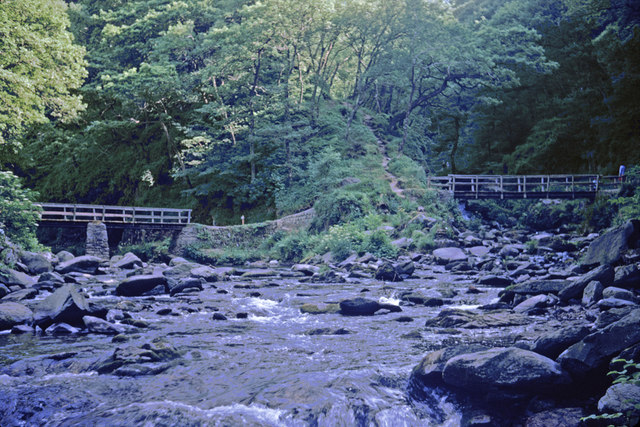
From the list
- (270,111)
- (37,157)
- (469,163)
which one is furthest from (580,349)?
(37,157)

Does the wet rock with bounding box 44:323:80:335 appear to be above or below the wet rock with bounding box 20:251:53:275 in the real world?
below

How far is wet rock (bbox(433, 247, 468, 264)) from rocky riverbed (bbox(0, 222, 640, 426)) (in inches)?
148

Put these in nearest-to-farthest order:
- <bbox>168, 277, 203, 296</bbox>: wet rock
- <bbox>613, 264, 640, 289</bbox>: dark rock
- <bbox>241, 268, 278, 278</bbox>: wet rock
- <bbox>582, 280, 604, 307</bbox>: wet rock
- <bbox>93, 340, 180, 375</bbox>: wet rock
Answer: <bbox>93, 340, 180, 375</bbox>: wet rock
<bbox>582, 280, 604, 307</bbox>: wet rock
<bbox>613, 264, 640, 289</bbox>: dark rock
<bbox>168, 277, 203, 296</bbox>: wet rock
<bbox>241, 268, 278, 278</bbox>: wet rock

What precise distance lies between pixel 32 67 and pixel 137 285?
483 inches

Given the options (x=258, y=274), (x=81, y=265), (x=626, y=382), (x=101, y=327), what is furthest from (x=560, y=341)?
(x=81, y=265)

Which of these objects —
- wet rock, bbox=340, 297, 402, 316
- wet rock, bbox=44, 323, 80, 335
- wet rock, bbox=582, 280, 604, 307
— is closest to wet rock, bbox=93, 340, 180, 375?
wet rock, bbox=44, 323, 80, 335

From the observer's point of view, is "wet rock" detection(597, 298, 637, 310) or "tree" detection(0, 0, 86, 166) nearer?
"wet rock" detection(597, 298, 637, 310)

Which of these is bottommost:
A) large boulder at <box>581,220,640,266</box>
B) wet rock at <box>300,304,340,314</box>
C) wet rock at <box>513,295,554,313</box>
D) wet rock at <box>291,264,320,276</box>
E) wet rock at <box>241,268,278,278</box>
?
wet rock at <box>241,268,278,278</box>

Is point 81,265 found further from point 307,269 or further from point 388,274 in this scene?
point 388,274

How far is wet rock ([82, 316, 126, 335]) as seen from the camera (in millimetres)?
8422

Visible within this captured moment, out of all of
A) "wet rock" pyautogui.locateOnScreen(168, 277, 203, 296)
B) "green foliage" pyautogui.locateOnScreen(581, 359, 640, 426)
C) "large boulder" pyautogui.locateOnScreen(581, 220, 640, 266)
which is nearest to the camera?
"green foliage" pyautogui.locateOnScreen(581, 359, 640, 426)

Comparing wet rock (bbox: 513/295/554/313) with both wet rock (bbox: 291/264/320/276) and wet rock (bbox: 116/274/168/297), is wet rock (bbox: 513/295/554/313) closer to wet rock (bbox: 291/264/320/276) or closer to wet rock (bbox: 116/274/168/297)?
wet rock (bbox: 291/264/320/276)

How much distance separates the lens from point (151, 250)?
26.4 meters

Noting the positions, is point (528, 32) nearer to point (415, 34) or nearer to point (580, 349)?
point (415, 34)
